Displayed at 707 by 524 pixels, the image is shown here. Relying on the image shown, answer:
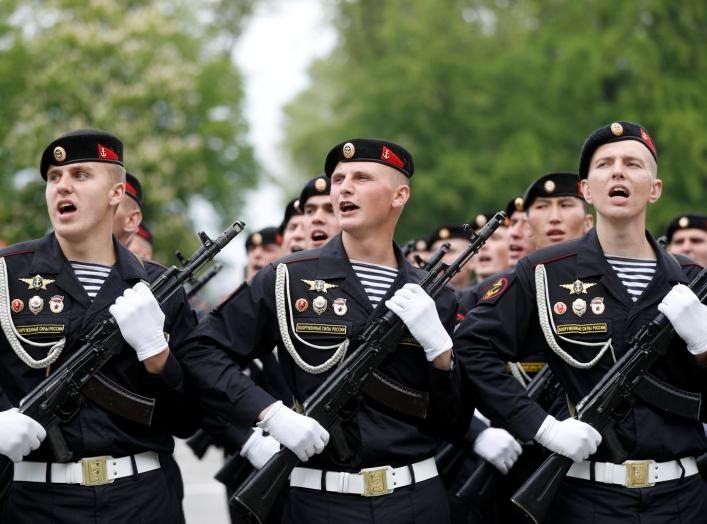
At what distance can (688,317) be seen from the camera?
205 inches

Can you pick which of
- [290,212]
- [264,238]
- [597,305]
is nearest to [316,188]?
[290,212]

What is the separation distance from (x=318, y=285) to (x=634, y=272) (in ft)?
4.88

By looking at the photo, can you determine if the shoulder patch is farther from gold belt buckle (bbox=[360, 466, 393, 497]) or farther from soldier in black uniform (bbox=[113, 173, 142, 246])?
soldier in black uniform (bbox=[113, 173, 142, 246])

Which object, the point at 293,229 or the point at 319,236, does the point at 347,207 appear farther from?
the point at 293,229

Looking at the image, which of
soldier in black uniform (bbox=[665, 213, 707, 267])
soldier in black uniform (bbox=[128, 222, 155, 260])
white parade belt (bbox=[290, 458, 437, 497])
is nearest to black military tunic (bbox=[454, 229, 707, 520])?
white parade belt (bbox=[290, 458, 437, 497])

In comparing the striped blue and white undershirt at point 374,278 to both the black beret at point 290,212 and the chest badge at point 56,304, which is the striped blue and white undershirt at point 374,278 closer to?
the chest badge at point 56,304

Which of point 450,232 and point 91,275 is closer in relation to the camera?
point 91,275

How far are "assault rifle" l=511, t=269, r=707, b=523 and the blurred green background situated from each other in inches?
860

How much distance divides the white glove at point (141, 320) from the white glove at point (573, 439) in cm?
178

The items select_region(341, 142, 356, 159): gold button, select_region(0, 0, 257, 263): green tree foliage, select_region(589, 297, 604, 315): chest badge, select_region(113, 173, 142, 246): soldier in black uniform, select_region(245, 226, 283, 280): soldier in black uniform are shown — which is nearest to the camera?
select_region(589, 297, 604, 315): chest badge

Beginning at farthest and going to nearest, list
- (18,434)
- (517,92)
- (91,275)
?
(517,92) → (91,275) → (18,434)

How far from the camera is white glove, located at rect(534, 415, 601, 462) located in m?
5.14

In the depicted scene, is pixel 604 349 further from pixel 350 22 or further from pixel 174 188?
pixel 350 22

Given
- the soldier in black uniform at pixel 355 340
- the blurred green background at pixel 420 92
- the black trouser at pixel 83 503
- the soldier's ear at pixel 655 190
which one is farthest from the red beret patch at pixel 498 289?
the blurred green background at pixel 420 92
